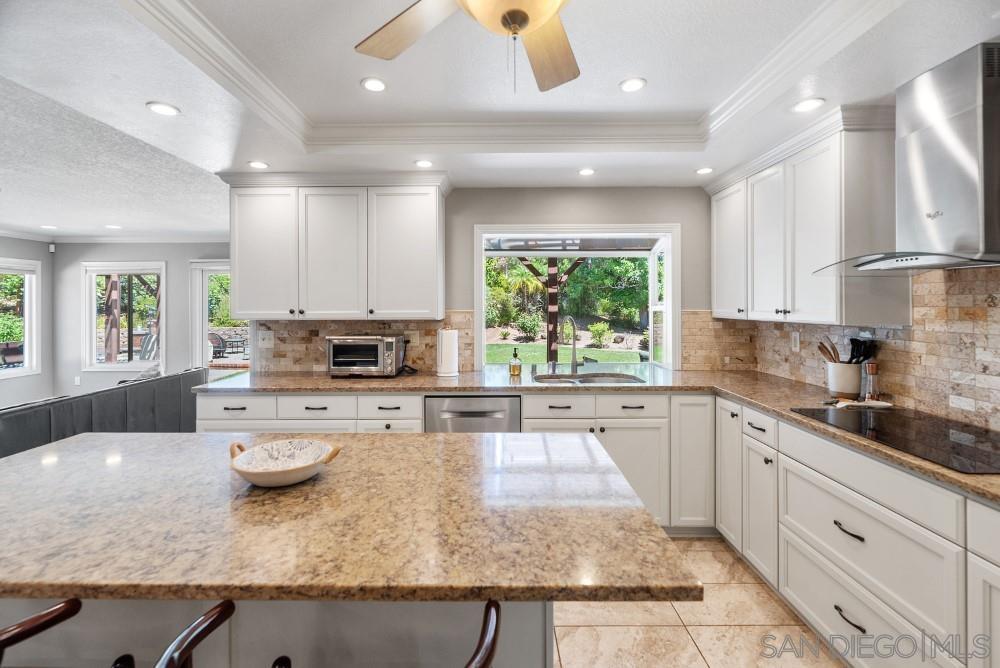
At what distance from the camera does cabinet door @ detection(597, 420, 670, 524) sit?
2865 millimetres

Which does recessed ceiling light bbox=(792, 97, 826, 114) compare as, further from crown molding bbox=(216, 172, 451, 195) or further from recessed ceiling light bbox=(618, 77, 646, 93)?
crown molding bbox=(216, 172, 451, 195)

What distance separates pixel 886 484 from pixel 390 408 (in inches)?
90.9

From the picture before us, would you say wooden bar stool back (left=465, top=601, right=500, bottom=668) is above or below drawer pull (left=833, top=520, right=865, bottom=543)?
above

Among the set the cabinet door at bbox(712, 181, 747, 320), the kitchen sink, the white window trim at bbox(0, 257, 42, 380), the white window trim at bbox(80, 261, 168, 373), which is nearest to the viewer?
the cabinet door at bbox(712, 181, 747, 320)

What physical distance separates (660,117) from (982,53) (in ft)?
4.26

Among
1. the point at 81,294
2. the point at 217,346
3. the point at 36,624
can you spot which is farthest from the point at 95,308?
the point at 36,624

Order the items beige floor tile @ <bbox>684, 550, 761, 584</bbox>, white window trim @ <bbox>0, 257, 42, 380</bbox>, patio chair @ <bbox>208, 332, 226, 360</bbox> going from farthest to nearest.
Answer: patio chair @ <bbox>208, 332, 226, 360</bbox>, white window trim @ <bbox>0, 257, 42, 380</bbox>, beige floor tile @ <bbox>684, 550, 761, 584</bbox>

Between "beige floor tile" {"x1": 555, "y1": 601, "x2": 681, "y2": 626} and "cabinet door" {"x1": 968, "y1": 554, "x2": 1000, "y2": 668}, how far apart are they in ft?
3.42

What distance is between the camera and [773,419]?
7.31ft

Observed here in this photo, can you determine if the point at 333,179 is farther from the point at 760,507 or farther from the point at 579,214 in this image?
the point at 760,507

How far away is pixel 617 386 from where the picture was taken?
9.34ft

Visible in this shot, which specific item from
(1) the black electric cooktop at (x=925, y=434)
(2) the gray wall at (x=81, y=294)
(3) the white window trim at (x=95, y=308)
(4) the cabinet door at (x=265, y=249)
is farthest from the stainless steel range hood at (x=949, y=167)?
(3) the white window trim at (x=95, y=308)

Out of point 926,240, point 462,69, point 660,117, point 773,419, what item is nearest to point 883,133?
point 926,240

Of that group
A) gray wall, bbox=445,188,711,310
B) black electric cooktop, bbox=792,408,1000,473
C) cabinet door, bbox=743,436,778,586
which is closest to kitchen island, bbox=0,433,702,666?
black electric cooktop, bbox=792,408,1000,473
